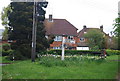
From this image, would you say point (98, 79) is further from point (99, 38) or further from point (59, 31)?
point (99, 38)

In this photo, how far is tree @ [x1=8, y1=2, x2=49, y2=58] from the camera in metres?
27.0

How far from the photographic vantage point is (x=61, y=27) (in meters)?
56.7

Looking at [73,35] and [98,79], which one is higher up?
[73,35]

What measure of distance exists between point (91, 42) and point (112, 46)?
11337 millimetres

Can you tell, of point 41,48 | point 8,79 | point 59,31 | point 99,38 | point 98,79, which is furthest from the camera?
point 99,38

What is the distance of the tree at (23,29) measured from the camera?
88.4 feet

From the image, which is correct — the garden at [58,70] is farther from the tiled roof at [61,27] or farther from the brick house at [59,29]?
the tiled roof at [61,27]

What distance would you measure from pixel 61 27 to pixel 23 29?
30.3 m

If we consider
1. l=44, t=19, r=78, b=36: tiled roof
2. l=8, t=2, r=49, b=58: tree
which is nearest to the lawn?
l=8, t=2, r=49, b=58: tree

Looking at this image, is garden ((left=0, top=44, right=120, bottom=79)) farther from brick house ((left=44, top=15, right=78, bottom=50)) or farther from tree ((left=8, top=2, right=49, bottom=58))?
brick house ((left=44, top=15, right=78, bottom=50))

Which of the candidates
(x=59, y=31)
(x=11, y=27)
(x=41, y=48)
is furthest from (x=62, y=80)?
(x=59, y=31)

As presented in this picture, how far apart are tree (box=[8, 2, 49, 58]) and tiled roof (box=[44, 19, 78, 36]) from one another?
90.3ft

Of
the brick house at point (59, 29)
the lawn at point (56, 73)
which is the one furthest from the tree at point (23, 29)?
the brick house at point (59, 29)

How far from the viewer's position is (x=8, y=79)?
28.5 feet
